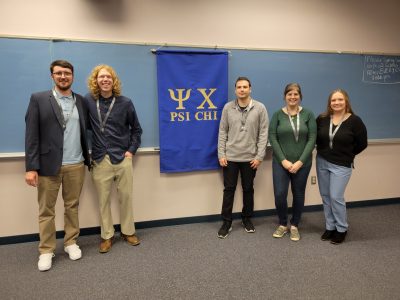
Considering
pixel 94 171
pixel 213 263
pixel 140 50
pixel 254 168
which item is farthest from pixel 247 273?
pixel 140 50

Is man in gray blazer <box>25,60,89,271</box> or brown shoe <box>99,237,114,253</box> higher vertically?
man in gray blazer <box>25,60,89,271</box>

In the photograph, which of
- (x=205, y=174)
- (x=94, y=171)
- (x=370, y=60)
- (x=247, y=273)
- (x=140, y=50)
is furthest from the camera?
(x=370, y=60)

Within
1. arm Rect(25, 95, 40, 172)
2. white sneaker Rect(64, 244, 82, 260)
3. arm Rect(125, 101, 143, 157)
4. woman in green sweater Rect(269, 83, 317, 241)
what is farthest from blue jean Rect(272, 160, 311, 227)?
arm Rect(25, 95, 40, 172)

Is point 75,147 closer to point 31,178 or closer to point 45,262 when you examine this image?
point 31,178

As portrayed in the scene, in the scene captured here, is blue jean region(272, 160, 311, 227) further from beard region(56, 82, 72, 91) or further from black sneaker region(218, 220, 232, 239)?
beard region(56, 82, 72, 91)

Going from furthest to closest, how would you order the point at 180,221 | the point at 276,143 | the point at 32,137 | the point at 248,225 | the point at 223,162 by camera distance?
the point at 180,221 < the point at 248,225 < the point at 223,162 < the point at 276,143 < the point at 32,137

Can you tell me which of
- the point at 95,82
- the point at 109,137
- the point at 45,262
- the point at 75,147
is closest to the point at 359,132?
the point at 109,137

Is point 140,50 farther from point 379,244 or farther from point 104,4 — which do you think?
point 379,244

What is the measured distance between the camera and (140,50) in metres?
2.65

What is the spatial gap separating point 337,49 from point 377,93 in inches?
28.9

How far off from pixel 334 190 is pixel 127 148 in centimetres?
186

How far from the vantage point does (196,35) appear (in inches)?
109

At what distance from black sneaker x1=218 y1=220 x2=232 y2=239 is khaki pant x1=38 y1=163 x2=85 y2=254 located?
4.32 ft

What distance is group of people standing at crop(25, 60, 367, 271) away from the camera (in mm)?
2156
